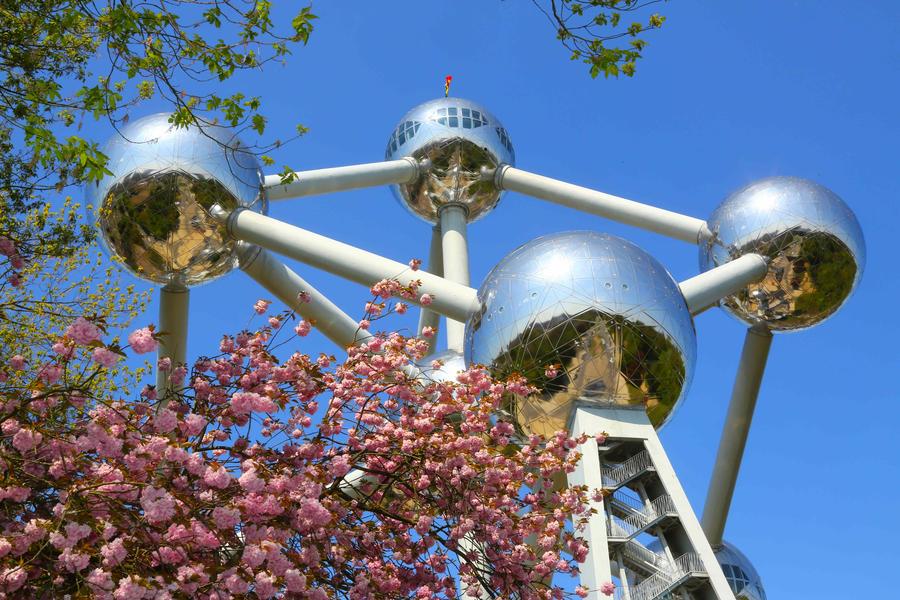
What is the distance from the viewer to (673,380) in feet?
41.4

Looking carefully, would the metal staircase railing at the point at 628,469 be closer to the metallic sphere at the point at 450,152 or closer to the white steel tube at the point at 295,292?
Result: the white steel tube at the point at 295,292

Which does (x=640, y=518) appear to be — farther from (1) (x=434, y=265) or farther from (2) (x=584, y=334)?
(1) (x=434, y=265)

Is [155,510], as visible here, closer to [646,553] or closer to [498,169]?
[646,553]

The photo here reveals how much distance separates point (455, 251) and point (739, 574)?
284 inches

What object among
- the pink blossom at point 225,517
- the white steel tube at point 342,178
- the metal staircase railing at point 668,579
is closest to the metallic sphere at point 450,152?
the white steel tube at point 342,178

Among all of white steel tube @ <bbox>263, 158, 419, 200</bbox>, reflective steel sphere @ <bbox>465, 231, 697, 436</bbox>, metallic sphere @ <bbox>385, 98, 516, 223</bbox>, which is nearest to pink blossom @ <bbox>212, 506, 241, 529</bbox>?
reflective steel sphere @ <bbox>465, 231, 697, 436</bbox>

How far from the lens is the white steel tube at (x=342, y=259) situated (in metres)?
13.6

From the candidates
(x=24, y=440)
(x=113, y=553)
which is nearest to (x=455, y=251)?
(x=24, y=440)

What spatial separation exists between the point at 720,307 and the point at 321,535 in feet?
A: 40.8

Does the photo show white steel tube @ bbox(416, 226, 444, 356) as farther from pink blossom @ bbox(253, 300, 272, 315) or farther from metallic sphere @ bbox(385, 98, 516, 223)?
pink blossom @ bbox(253, 300, 272, 315)

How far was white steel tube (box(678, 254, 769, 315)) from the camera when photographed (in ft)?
49.3

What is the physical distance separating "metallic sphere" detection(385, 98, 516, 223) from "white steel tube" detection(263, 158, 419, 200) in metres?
0.34

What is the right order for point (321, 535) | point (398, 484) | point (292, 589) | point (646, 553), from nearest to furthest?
point (292, 589), point (321, 535), point (398, 484), point (646, 553)

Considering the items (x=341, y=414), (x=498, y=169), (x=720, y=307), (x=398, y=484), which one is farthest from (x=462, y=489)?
(x=498, y=169)
